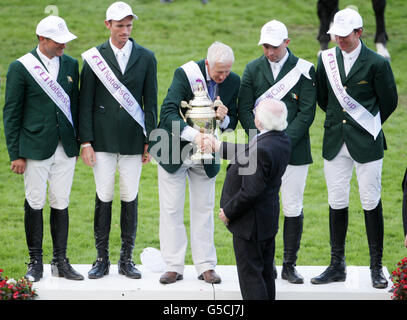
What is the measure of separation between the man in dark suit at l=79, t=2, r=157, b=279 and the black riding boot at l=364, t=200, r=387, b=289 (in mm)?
1974

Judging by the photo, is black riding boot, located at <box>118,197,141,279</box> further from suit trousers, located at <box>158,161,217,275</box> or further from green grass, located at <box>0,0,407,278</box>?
green grass, located at <box>0,0,407,278</box>

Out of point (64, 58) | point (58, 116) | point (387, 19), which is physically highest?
point (387, 19)

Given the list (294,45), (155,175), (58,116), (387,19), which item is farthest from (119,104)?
(387,19)

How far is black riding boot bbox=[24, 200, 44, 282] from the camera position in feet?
21.9

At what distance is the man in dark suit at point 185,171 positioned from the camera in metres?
6.58

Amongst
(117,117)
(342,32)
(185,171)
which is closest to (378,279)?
(185,171)

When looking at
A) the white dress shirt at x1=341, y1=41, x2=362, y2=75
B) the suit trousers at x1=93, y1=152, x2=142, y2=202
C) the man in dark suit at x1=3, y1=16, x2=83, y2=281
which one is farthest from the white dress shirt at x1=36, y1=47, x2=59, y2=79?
the white dress shirt at x1=341, y1=41, x2=362, y2=75

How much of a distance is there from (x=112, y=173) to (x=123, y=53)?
1.00m

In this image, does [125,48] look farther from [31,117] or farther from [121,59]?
[31,117]

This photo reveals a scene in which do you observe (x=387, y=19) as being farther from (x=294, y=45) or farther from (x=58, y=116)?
(x=58, y=116)

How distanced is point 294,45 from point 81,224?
5.60m

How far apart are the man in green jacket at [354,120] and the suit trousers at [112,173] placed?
164 centimetres

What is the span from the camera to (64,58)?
6.67m

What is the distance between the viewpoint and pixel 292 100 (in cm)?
675
